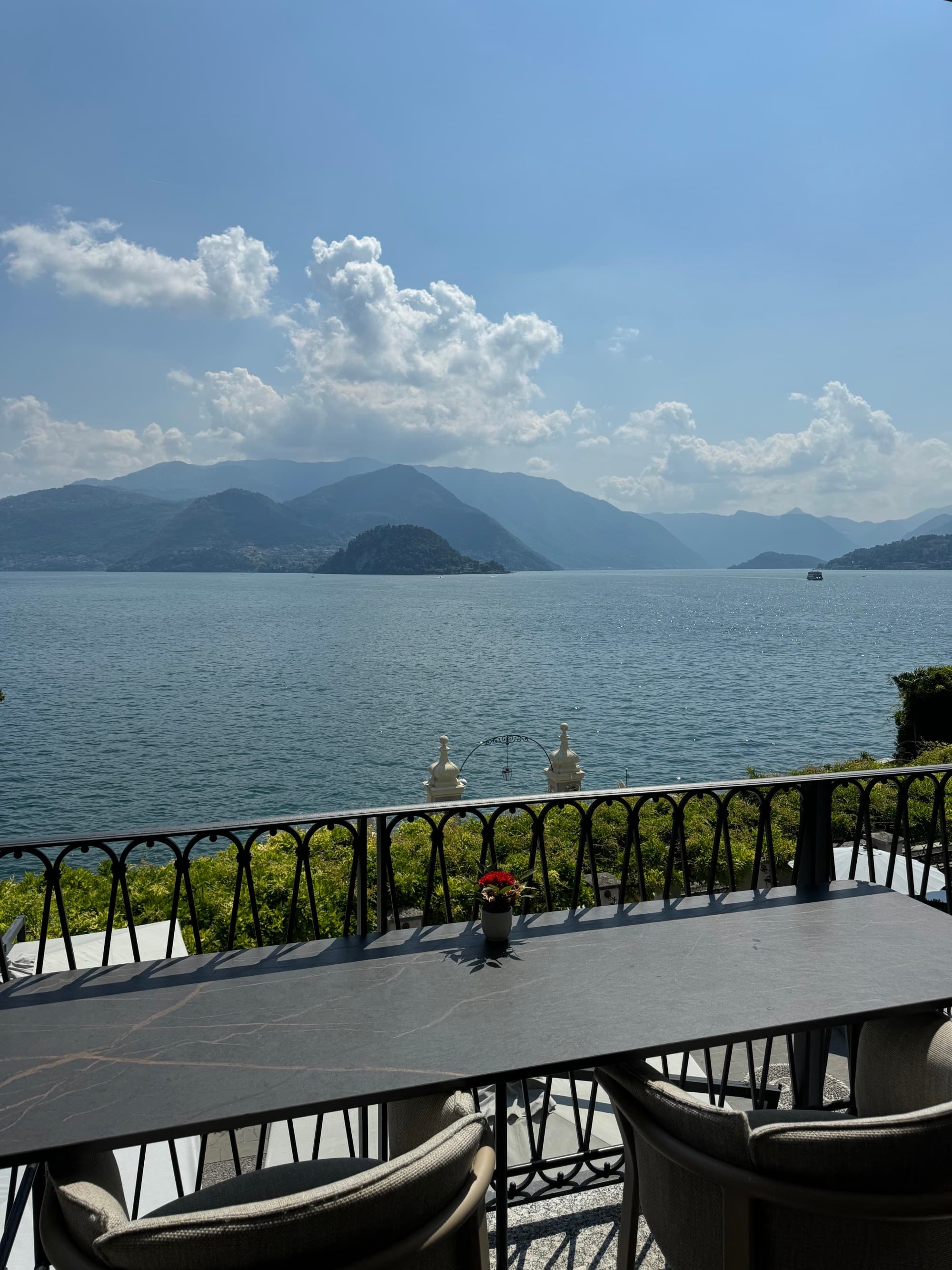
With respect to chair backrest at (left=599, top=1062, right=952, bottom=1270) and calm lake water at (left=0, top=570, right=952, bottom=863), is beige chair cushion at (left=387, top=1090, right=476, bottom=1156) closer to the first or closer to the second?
chair backrest at (left=599, top=1062, right=952, bottom=1270)

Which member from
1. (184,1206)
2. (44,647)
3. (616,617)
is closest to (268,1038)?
(184,1206)

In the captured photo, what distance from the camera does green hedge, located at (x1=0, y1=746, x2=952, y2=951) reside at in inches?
384

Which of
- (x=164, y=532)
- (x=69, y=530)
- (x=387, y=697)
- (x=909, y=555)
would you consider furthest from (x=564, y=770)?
(x=909, y=555)

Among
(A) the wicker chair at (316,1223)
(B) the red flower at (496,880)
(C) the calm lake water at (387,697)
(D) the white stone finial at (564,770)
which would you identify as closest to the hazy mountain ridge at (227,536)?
(C) the calm lake water at (387,697)

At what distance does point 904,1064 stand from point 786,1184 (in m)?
0.90

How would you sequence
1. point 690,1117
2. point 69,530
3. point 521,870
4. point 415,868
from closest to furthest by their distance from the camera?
point 690,1117 < point 521,870 < point 415,868 < point 69,530

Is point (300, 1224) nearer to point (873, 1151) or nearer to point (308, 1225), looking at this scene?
point (308, 1225)

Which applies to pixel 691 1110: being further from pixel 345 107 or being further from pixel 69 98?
pixel 69 98

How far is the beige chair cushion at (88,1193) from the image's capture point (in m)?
1.29

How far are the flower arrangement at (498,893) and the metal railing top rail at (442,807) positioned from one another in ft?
0.98

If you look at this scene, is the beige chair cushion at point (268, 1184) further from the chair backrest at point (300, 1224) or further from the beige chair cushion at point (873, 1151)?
the beige chair cushion at point (873, 1151)

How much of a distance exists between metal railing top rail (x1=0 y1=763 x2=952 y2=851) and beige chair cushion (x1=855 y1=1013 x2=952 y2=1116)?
37.6 inches

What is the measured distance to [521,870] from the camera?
33.8 ft

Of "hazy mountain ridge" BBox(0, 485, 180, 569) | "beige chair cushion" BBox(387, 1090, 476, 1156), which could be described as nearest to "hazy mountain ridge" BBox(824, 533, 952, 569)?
"hazy mountain ridge" BBox(0, 485, 180, 569)
